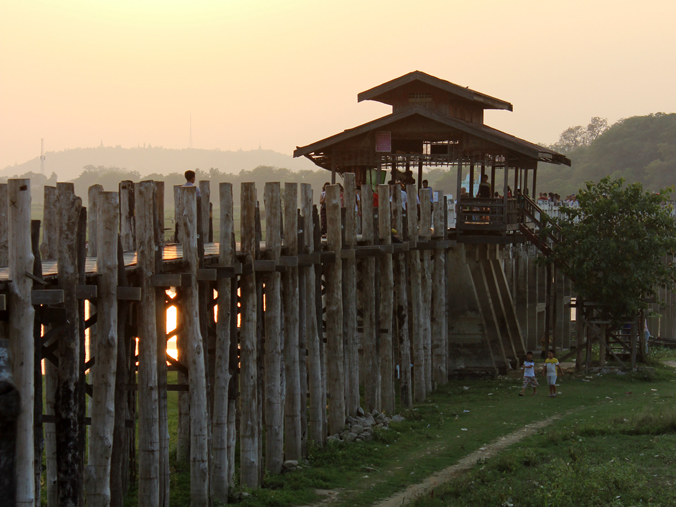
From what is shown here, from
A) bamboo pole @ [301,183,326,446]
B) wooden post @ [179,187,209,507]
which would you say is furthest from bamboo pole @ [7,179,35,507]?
bamboo pole @ [301,183,326,446]

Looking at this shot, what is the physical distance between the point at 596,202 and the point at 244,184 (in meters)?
13.7

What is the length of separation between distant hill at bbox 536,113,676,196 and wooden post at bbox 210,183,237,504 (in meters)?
86.6

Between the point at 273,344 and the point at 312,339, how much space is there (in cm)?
164

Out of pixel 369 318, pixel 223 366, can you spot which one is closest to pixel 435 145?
pixel 369 318

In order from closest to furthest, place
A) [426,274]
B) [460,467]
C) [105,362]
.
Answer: [105,362] < [460,467] < [426,274]

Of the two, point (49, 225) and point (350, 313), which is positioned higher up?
point (49, 225)

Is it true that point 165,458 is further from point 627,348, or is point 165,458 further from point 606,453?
point 627,348

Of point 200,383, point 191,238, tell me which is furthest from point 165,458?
point 191,238

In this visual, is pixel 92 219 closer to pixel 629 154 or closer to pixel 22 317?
pixel 22 317

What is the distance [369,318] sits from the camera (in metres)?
18.1

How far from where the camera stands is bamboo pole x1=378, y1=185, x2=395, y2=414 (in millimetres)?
18625

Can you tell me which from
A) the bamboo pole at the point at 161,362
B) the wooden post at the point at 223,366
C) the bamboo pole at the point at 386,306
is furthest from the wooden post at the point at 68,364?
the bamboo pole at the point at 386,306

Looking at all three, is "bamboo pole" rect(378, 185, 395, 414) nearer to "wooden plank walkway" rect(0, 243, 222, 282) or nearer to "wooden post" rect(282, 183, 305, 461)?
"wooden post" rect(282, 183, 305, 461)

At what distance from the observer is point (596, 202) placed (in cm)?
2370
